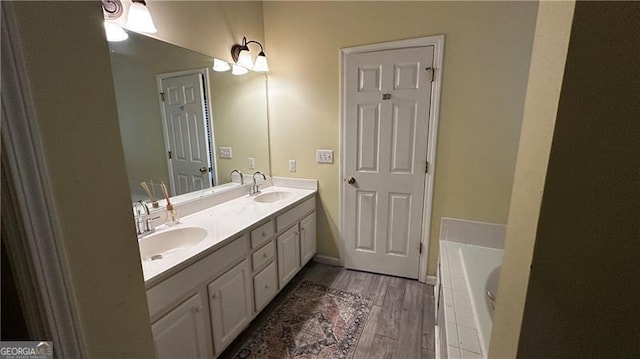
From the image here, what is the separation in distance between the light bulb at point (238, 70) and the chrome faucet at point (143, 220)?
4.34 feet

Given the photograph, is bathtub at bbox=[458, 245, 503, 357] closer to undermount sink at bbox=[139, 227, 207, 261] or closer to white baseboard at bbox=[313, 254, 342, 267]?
white baseboard at bbox=[313, 254, 342, 267]

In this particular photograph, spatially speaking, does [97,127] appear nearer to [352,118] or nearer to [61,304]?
[61,304]

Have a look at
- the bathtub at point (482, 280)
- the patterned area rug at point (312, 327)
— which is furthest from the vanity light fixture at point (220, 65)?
the bathtub at point (482, 280)

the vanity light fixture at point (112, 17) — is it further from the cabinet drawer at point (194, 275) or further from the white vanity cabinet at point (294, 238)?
the white vanity cabinet at point (294, 238)

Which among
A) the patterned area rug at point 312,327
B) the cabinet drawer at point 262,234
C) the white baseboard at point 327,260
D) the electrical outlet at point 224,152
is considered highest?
the electrical outlet at point 224,152

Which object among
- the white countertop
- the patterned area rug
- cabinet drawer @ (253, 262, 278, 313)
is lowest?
the patterned area rug

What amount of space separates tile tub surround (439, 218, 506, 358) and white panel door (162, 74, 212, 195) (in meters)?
1.81

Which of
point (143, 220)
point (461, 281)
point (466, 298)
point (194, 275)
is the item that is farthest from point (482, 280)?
point (143, 220)

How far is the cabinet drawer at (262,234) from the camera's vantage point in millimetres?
1673

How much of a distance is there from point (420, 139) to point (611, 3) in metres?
1.82

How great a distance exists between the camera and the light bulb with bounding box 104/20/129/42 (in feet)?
4.32

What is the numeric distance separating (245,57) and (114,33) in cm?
97

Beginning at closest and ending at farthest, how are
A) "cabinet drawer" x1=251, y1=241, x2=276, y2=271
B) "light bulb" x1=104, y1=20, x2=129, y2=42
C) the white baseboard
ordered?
1. "light bulb" x1=104, y1=20, x2=129, y2=42
2. "cabinet drawer" x1=251, y1=241, x2=276, y2=271
3. the white baseboard

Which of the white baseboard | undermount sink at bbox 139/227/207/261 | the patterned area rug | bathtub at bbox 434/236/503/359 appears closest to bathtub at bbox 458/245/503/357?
bathtub at bbox 434/236/503/359
